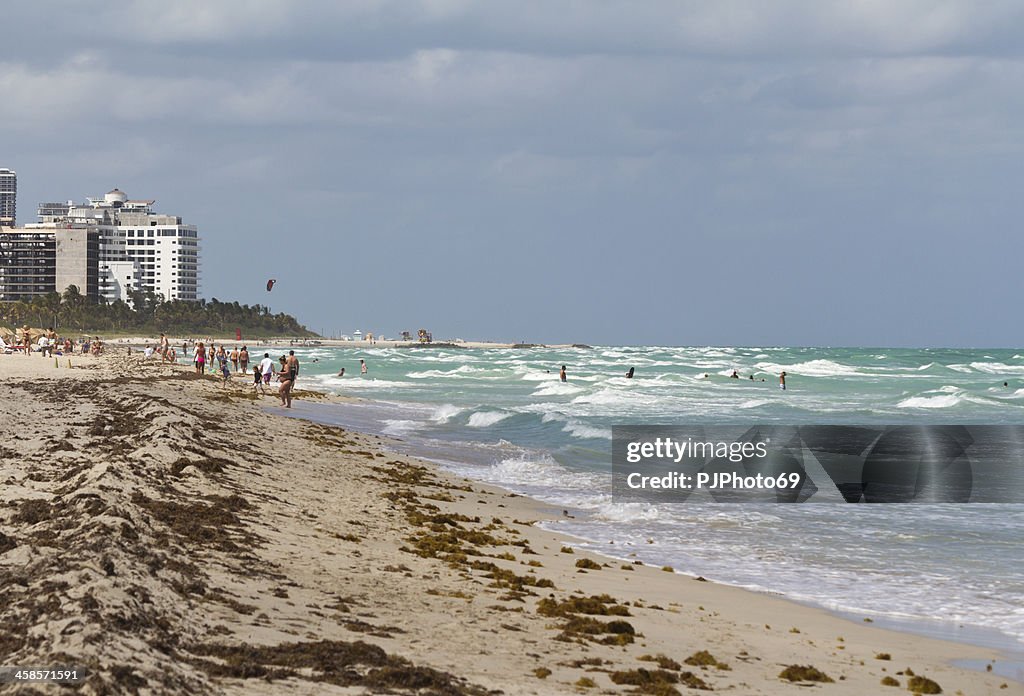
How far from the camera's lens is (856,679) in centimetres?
888

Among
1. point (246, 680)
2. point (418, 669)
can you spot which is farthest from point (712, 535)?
point (246, 680)

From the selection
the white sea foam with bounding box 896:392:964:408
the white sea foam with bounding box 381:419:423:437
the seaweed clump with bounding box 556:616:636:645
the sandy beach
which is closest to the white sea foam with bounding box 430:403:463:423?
the white sea foam with bounding box 381:419:423:437

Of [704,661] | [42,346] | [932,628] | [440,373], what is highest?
[42,346]

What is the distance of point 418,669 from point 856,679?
3.70 meters

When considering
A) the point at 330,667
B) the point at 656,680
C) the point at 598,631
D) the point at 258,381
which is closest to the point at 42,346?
the point at 258,381

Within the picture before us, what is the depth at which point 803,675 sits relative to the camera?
8.73 metres

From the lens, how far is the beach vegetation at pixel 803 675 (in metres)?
8.66

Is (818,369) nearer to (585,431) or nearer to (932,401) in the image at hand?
(932,401)

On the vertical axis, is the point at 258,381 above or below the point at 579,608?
above

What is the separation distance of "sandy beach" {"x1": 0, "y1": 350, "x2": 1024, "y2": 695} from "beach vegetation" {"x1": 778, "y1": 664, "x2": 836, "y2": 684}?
0.02m

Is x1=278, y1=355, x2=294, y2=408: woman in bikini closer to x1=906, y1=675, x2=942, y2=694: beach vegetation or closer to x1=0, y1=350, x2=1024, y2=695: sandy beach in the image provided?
x1=0, y1=350, x2=1024, y2=695: sandy beach

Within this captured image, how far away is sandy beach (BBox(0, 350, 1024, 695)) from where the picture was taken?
7234 millimetres

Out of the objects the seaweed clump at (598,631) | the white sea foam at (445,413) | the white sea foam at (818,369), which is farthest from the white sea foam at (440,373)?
the seaweed clump at (598,631)

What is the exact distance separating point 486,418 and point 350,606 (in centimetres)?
2744
